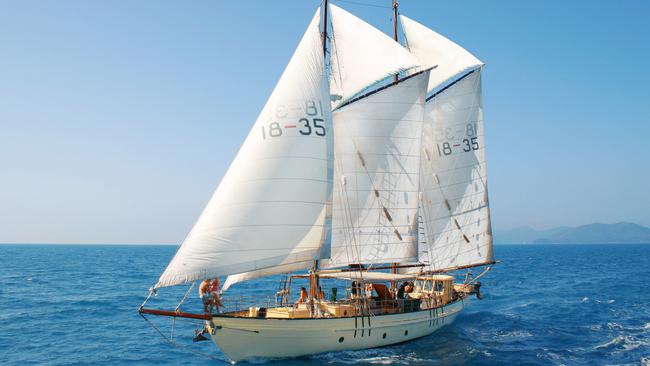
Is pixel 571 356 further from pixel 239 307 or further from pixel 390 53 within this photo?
pixel 390 53

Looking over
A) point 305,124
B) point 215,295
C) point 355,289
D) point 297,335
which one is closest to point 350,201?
point 355,289

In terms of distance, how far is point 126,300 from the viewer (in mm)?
43781

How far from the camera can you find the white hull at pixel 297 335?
2083 centimetres

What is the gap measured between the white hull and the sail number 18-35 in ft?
27.5

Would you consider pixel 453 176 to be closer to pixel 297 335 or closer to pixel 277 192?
pixel 277 192

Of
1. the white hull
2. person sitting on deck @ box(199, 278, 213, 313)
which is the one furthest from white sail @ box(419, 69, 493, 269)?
person sitting on deck @ box(199, 278, 213, 313)

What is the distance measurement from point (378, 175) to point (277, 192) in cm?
803

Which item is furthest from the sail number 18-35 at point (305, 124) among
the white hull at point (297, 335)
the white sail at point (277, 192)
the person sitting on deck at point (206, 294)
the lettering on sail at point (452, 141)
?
the lettering on sail at point (452, 141)

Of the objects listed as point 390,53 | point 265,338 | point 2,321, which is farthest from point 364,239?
point 2,321

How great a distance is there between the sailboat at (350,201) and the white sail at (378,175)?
0.22 feet

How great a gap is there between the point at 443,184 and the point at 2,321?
103 ft

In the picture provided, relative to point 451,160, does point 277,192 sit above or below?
below

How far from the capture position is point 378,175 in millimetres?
27375

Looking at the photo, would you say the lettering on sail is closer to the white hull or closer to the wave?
the white hull
